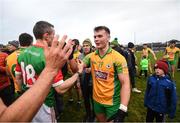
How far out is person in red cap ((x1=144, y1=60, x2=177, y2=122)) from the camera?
5363 millimetres

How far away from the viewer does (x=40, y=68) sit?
12.1 feet

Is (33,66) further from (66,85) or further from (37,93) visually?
(37,93)

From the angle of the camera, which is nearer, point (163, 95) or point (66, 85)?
point (66, 85)

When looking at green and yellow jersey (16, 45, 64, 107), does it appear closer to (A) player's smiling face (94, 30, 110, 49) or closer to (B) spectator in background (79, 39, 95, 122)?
(A) player's smiling face (94, 30, 110, 49)

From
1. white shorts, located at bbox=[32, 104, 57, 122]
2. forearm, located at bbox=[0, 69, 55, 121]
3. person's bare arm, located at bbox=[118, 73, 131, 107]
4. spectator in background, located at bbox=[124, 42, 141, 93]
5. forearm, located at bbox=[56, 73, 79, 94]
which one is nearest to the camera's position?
forearm, located at bbox=[0, 69, 55, 121]

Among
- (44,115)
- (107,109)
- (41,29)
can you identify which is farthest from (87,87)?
(41,29)

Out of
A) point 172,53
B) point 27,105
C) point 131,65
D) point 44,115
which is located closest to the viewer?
point 27,105

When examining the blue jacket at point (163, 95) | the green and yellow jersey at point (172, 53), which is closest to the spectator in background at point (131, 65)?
the green and yellow jersey at point (172, 53)

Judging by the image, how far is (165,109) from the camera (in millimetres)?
5414

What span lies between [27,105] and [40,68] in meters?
2.09

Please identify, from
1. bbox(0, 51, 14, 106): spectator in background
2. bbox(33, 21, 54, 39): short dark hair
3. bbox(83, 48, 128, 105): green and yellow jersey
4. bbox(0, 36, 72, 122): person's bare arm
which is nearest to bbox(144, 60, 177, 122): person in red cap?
bbox(83, 48, 128, 105): green and yellow jersey

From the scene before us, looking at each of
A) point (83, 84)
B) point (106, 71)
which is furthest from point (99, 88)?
point (83, 84)

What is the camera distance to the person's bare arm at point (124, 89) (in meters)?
4.28

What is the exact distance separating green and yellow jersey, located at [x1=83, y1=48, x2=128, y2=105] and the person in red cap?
110 centimetres
